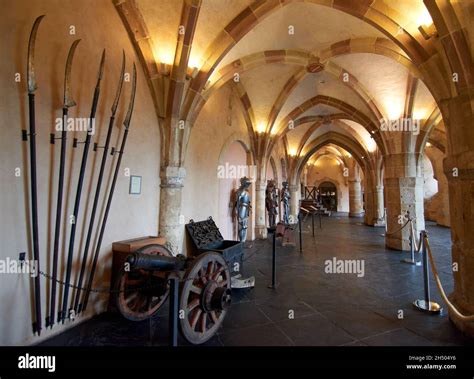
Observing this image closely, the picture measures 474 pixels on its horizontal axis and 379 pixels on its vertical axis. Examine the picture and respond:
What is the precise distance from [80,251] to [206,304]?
1648 millimetres

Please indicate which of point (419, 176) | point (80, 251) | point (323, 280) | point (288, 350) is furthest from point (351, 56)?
point (80, 251)

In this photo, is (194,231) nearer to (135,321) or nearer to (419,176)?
(135,321)

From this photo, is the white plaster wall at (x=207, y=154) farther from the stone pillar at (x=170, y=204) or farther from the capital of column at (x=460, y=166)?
the capital of column at (x=460, y=166)

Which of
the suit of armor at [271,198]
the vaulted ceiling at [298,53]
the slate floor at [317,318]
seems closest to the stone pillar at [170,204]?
the slate floor at [317,318]

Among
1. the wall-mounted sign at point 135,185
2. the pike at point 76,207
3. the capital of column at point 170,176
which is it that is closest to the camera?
the pike at point 76,207

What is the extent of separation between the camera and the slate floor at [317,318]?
7.84 feet

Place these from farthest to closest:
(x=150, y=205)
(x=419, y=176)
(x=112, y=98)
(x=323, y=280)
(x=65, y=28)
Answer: (x=419, y=176)
(x=323, y=280)
(x=150, y=205)
(x=112, y=98)
(x=65, y=28)

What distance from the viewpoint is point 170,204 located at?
409cm

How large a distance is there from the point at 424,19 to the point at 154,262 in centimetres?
470

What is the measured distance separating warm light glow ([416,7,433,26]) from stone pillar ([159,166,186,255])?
165 inches

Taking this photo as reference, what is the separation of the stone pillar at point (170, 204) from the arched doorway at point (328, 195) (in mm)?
22372

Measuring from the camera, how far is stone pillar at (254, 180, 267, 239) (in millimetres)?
8250

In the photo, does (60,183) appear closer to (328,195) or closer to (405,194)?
(405,194)

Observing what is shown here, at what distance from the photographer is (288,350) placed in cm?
221
